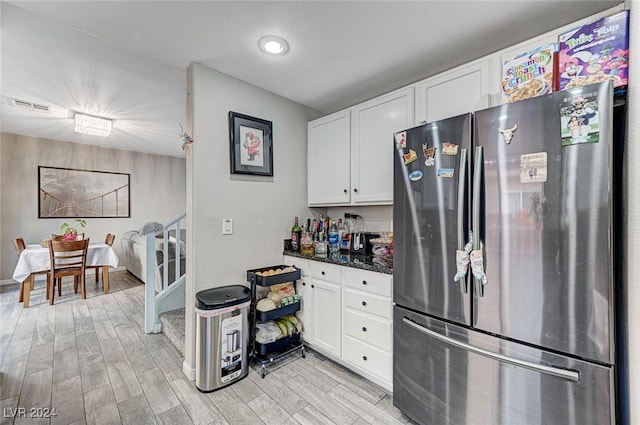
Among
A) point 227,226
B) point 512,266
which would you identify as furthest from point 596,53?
point 227,226

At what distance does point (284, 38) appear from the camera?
1.73 meters

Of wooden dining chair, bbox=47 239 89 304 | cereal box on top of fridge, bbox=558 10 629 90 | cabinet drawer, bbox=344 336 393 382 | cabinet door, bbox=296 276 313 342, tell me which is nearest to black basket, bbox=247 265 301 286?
cabinet door, bbox=296 276 313 342

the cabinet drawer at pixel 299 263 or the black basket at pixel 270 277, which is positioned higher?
the cabinet drawer at pixel 299 263

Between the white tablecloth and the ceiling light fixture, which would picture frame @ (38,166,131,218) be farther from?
the ceiling light fixture

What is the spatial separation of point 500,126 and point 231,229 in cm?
197

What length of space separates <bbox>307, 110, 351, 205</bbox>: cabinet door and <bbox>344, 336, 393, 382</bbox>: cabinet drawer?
47.0 inches

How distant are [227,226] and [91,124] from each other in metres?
2.84

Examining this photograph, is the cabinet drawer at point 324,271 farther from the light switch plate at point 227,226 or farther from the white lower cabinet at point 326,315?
the light switch plate at point 227,226

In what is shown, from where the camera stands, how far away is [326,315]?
2189 mm

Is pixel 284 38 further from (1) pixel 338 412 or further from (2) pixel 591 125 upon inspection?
(1) pixel 338 412

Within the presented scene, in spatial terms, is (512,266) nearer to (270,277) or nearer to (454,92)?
(454,92)

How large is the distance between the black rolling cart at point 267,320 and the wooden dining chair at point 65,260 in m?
3.21

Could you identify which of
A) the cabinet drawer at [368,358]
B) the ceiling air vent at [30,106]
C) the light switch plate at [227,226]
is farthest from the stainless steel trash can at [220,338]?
the ceiling air vent at [30,106]

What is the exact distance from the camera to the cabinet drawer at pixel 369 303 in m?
1.78
